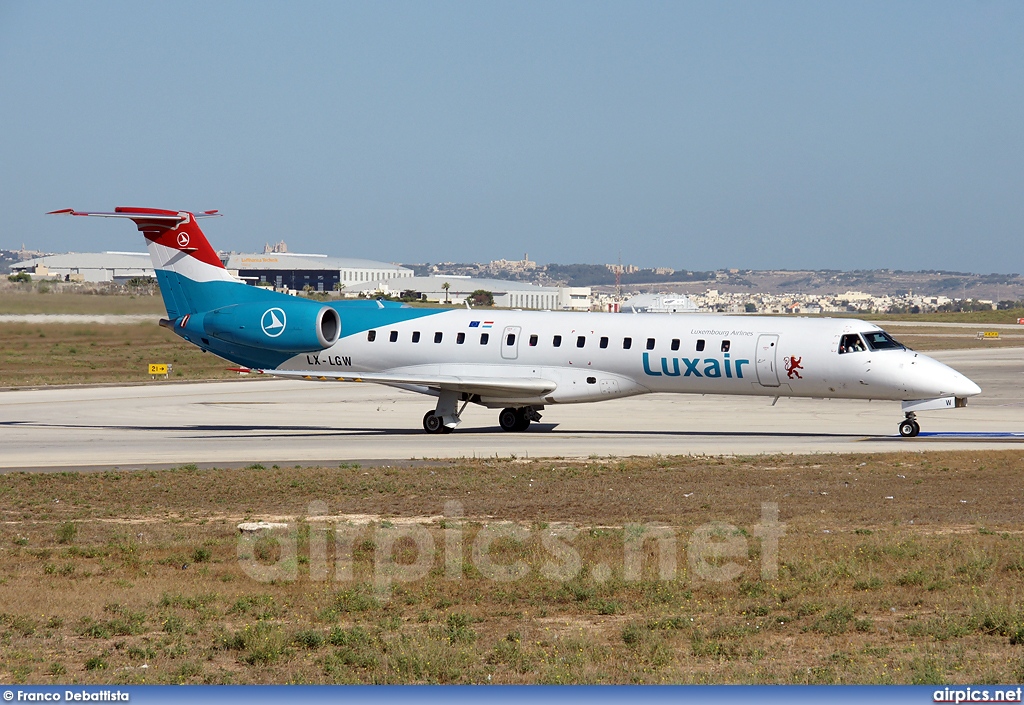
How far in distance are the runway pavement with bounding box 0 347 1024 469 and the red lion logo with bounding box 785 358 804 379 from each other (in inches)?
65.1

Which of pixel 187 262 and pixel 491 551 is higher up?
pixel 187 262

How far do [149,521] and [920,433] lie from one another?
20872 mm

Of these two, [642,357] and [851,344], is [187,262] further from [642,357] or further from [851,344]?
[851,344]

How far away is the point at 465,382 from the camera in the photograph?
3127cm

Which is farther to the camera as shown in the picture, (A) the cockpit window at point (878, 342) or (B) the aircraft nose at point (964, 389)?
(A) the cockpit window at point (878, 342)

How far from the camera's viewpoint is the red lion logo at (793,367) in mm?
29047

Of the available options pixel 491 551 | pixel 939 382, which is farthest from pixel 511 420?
pixel 491 551

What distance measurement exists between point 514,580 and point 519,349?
18477 mm

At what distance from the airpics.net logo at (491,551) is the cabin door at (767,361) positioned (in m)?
12.3

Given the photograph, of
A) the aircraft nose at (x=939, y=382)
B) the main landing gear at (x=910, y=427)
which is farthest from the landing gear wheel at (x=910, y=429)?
the aircraft nose at (x=939, y=382)

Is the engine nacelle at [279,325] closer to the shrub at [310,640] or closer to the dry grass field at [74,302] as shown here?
the dry grass field at [74,302]

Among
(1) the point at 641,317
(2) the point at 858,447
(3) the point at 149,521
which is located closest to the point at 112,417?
(1) the point at 641,317

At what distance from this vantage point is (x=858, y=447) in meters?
27.3

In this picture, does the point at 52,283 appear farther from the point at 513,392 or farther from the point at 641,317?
the point at 641,317
